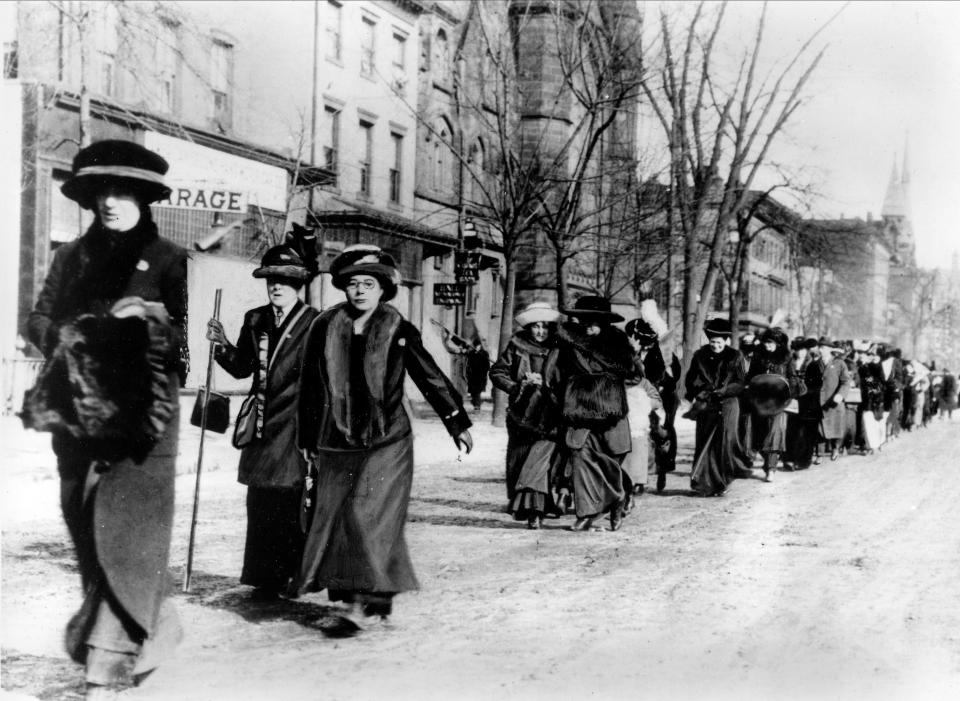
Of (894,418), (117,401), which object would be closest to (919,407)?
(894,418)

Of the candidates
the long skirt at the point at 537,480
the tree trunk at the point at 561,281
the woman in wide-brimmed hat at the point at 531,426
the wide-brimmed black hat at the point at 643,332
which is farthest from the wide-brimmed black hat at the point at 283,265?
the tree trunk at the point at 561,281

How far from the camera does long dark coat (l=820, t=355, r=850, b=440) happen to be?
16969 millimetres

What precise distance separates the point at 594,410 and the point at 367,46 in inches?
766

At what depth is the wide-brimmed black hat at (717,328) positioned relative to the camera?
12.8m

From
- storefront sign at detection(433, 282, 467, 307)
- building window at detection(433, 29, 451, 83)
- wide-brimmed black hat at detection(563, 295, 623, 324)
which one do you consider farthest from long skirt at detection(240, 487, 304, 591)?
building window at detection(433, 29, 451, 83)

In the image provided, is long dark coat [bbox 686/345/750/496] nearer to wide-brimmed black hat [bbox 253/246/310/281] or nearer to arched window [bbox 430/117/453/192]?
wide-brimmed black hat [bbox 253/246/310/281]

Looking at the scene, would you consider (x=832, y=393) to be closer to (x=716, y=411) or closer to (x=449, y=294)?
(x=716, y=411)

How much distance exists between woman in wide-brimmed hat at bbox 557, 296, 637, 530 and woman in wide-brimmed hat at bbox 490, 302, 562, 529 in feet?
0.50

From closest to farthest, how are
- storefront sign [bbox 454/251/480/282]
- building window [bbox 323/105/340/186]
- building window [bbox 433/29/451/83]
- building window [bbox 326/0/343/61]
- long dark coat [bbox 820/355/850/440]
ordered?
1. long dark coat [bbox 820/355/850/440]
2. storefront sign [bbox 454/251/480/282]
3. building window [bbox 323/105/340/186]
4. building window [bbox 326/0/343/61]
5. building window [bbox 433/29/451/83]

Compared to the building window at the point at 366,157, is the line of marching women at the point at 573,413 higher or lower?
lower

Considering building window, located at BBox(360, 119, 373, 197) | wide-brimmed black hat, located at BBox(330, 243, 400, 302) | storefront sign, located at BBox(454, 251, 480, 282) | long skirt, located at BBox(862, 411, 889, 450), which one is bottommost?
long skirt, located at BBox(862, 411, 889, 450)

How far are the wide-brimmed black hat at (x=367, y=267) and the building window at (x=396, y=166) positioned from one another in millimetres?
22322

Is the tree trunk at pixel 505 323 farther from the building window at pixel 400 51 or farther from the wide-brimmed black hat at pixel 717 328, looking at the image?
the building window at pixel 400 51

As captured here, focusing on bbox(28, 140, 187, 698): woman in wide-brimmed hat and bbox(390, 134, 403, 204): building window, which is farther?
bbox(390, 134, 403, 204): building window
